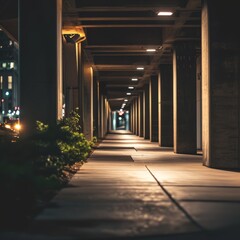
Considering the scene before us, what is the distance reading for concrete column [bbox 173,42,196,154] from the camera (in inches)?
1209

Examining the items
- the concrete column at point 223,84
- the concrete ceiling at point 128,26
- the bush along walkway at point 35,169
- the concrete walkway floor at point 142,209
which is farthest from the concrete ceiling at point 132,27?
the concrete walkway floor at point 142,209

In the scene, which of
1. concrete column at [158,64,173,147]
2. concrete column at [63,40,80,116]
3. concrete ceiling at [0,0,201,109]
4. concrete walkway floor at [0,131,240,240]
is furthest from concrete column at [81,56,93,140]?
concrete walkway floor at [0,131,240,240]

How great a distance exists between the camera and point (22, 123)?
815 inches

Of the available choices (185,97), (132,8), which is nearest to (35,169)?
(132,8)

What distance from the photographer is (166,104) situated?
40.3 meters

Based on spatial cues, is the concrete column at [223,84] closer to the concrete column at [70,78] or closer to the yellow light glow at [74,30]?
the yellow light glow at [74,30]

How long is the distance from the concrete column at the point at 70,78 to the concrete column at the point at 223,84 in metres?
14.3

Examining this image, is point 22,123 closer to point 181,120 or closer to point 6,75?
point 181,120

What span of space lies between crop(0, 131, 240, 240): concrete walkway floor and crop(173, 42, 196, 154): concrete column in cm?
1442

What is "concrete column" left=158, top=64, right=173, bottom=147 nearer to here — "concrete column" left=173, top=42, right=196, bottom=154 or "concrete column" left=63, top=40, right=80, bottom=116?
"concrete column" left=63, top=40, right=80, bottom=116

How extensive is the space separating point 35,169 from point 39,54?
25.6 feet

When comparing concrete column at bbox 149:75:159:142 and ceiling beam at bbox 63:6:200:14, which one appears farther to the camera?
concrete column at bbox 149:75:159:142

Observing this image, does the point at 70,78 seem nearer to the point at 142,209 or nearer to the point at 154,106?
the point at 154,106

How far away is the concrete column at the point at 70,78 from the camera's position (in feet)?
111
